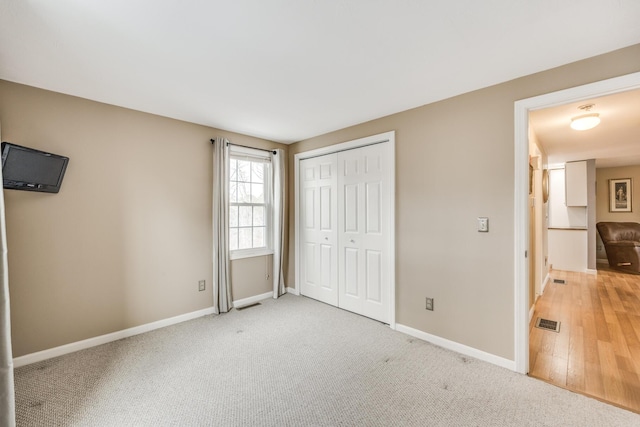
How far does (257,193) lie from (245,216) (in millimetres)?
393

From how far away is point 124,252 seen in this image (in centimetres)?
286

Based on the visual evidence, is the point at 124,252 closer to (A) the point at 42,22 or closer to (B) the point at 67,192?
(B) the point at 67,192

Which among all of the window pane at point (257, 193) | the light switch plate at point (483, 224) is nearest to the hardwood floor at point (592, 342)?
the light switch plate at point (483, 224)

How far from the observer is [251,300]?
12.8 ft

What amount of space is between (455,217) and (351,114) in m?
1.58

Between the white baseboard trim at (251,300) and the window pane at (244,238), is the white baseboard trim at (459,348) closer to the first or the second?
the white baseboard trim at (251,300)

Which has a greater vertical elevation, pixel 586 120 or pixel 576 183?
pixel 586 120

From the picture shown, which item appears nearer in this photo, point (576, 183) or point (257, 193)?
point (257, 193)

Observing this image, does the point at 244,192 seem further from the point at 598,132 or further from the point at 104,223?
the point at 598,132

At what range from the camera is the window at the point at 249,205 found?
12.5 ft

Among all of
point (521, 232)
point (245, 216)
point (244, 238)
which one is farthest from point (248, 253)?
point (521, 232)

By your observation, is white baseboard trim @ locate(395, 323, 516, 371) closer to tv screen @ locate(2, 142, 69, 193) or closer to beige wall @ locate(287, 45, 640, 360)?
beige wall @ locate(287, 45, 640, 360)

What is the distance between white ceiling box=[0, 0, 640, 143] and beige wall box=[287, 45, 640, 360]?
153 millimetres

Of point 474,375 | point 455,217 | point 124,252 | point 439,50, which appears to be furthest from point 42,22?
point 474,375
